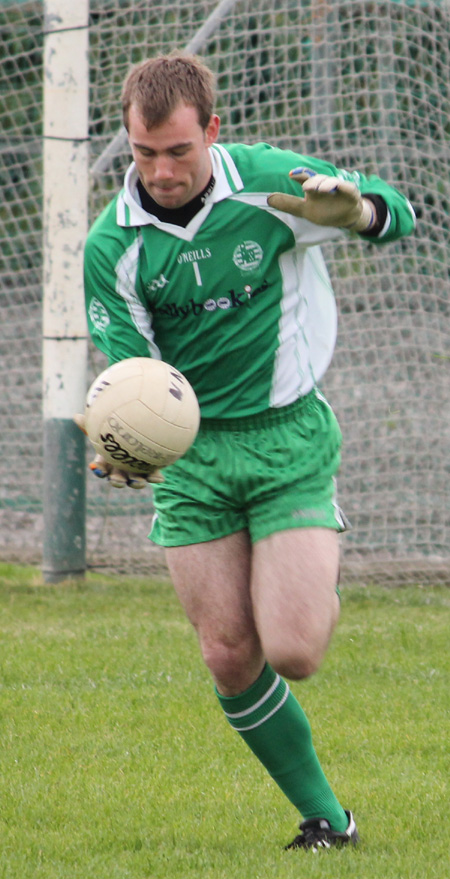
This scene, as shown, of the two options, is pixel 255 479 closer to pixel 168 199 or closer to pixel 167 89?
pixel 168 199

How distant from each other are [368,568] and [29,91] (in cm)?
415

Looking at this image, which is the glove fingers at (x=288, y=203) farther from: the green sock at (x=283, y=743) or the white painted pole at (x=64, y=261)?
the white painted pole at (x=64, y=261)

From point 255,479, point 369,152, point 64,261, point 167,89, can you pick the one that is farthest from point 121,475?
point 369,152

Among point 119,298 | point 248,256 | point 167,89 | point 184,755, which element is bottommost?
point 184,755

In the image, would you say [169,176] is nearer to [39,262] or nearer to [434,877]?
[434,877]

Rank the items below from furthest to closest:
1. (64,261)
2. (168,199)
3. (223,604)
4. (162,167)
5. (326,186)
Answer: (64,261) → (223,604) → (168,199) → (162,167) → (326,186)

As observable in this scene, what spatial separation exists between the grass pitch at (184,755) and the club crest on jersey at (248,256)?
1.79m

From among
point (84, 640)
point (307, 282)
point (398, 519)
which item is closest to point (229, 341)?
point (307, 282)

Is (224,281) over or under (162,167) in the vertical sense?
under

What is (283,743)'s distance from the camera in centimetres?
364

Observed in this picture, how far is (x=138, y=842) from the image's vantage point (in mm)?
3734

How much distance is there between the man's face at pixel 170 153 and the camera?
3.31 metres

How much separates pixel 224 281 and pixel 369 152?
14.6 feet

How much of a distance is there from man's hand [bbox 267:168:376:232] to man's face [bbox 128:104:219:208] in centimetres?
25
